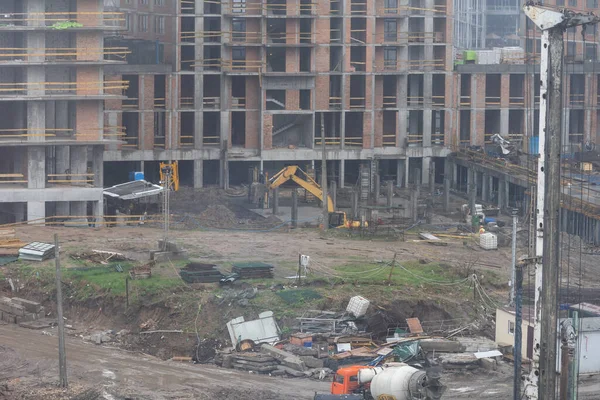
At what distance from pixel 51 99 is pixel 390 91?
25467 millimetres

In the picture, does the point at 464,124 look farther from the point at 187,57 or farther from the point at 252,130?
the point at 187,57

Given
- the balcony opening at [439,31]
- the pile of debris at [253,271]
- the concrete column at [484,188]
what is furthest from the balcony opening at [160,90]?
the pile of debris at [253,271]

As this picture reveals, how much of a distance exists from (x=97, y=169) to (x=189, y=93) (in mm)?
15909

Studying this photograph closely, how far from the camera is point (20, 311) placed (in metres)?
42.2

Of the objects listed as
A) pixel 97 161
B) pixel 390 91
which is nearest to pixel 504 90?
pixel 390 91

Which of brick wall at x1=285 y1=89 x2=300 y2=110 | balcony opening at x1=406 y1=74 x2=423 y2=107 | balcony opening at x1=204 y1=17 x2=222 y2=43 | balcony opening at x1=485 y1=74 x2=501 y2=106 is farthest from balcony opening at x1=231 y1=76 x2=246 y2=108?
balcony opening at x1=485 y1=74 x2=501 y2=106

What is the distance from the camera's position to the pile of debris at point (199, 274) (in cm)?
4306

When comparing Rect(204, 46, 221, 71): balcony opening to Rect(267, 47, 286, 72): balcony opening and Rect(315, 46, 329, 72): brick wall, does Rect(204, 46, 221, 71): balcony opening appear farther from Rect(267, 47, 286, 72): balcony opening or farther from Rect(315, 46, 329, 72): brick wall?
Rect(315, 46, 329, 72): brick wall

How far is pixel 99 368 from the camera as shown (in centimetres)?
3747

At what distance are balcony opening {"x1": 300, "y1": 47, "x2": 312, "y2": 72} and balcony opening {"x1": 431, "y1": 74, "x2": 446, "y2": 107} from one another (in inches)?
301

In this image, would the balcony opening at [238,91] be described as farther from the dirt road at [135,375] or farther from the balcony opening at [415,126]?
the dirt road at [135,375]

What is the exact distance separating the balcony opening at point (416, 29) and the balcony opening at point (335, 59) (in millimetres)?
4378

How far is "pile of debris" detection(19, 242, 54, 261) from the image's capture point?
4609 cm

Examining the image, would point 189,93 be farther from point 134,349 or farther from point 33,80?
point 134,349
